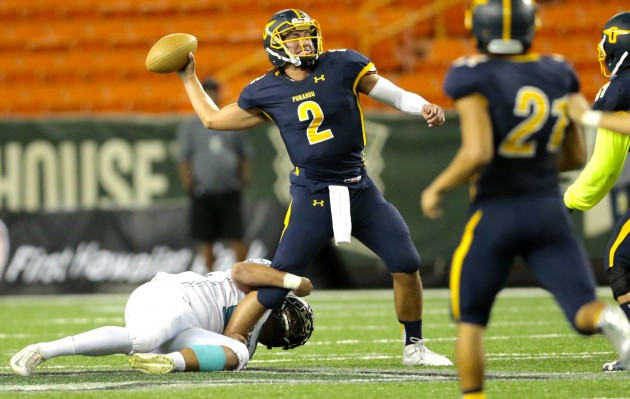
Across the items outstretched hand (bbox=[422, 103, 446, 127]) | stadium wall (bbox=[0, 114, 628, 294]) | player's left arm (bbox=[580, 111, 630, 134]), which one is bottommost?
stadium wall (bbox=[0, 114, 628, 294])

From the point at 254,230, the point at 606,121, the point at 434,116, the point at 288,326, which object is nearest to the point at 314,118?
the point at 434,116

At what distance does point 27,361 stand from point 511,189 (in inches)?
93.1

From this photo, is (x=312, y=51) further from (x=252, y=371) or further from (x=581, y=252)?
(x=581, y=252)

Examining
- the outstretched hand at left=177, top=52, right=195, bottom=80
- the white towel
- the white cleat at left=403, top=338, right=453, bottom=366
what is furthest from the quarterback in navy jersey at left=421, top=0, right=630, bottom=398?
the outstretched hand at left=177, top=52, right=195, bottom=80

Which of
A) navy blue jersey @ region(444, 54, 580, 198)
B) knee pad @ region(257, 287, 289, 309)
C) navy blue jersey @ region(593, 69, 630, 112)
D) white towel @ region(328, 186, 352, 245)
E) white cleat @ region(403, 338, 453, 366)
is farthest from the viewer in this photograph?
white cleat @ region(403, 338, 453, 366)

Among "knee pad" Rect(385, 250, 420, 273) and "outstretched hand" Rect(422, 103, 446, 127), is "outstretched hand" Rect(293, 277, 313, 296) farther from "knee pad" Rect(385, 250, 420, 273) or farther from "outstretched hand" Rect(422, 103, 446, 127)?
"outstretched hand" Rect(422, 103, 446, 127)

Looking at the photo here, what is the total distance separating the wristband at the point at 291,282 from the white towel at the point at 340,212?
0.93ft

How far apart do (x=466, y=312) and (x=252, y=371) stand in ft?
5.77

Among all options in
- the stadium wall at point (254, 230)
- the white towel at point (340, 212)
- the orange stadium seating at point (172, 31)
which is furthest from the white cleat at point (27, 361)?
the orange stadium seating at point (172, 31)

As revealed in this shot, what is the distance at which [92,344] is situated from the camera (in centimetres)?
555

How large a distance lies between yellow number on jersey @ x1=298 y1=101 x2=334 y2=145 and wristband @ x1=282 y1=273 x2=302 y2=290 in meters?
0.67

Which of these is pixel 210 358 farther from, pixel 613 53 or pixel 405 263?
pixel 613 53

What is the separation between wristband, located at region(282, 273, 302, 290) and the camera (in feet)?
19.1

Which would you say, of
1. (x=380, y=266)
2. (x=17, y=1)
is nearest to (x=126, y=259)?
(x=380, y=266)
